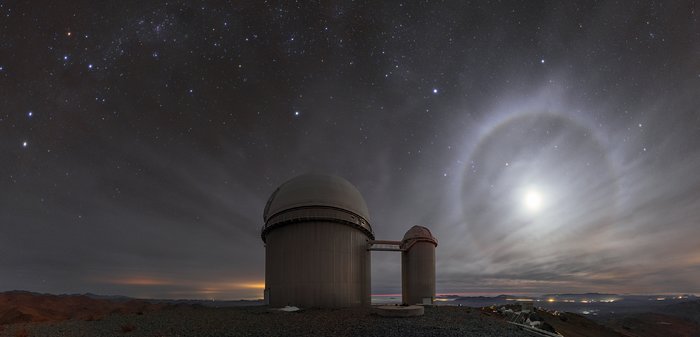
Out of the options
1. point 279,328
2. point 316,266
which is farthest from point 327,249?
point 279,328

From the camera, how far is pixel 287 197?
97.6 ft

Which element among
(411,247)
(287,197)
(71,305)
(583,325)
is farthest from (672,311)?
(71,305)

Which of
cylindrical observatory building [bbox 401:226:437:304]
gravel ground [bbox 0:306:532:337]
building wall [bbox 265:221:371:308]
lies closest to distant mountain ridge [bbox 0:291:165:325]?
gravel ground [bbox 0:306:532:337]

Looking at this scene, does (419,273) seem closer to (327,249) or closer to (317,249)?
(327,249)

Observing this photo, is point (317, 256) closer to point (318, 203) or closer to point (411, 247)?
point (318, 203)

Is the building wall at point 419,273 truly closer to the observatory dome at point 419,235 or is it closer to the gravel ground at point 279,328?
the observatory dome at point 419,235

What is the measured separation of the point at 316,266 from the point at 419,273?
33.1 ft

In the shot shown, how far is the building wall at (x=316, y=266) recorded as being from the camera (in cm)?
2611

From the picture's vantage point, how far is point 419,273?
30.2 m

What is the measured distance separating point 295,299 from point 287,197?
8.77 metres

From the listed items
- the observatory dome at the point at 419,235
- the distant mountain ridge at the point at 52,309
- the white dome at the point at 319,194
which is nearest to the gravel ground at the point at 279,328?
the distant mountain ridge at the point at 52,309

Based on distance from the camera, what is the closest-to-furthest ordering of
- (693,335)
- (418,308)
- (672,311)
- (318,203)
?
(418,308) → (318,203) → (693,335) → (672,311)

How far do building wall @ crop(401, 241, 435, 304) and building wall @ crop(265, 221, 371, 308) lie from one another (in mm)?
4511

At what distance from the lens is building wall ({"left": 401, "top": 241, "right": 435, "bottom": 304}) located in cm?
3005
